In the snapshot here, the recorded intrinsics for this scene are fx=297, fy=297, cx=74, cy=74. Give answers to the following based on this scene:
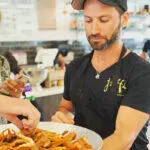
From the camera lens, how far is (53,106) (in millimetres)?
3695

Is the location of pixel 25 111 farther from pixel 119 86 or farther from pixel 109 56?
pixel 109 56

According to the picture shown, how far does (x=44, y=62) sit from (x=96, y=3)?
237cm

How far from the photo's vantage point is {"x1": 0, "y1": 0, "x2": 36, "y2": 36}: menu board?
4.05 m

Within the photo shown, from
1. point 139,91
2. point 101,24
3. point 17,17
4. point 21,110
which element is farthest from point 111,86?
point 17,17

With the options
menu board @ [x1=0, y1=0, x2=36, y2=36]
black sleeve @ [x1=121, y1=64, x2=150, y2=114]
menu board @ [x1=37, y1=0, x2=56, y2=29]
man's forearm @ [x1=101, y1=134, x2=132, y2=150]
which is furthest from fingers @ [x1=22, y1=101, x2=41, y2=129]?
menu board @ [x1=37, y1=0, x2=56, y2=29]

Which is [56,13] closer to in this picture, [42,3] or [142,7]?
[42,3]

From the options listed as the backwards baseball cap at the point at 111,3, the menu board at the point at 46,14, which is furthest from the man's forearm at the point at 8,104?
the menu board at the point at 46,14

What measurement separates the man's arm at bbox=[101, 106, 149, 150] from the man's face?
353mm

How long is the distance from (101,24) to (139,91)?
371 millimetres

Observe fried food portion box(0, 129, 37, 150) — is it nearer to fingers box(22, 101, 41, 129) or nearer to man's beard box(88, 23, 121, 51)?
fingers box(22, 101, 41, 129)

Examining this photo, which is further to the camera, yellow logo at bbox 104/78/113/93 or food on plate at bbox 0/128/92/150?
yellow logo at bbox 104/78/113/93

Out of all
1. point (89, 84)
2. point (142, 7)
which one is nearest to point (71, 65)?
point (89, 84)

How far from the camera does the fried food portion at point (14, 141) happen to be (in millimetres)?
939

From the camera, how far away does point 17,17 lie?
4168 mm
